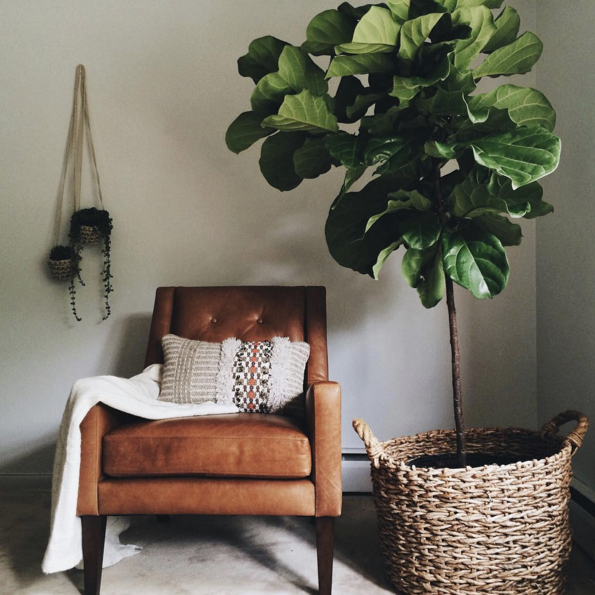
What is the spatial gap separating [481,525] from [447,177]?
39.5 inches

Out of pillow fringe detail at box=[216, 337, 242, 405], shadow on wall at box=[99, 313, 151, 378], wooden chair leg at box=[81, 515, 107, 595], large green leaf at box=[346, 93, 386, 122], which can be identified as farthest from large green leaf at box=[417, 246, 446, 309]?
shadow on wall at box=[99, 313, 151, 378]

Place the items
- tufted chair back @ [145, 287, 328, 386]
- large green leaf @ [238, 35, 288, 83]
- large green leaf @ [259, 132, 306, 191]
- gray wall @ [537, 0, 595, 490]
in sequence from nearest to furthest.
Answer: large green leaf @ [238, 35, 288, 83]
large green leaf @ [259, 132, 306, 191]
gray wall @ [537, 0, 595, 490]
tufted chair back @ [145, 287, 328, 386]

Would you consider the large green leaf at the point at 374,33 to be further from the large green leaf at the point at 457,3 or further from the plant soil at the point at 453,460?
the plant soil at the point at 453,460

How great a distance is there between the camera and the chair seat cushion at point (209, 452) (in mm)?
1715

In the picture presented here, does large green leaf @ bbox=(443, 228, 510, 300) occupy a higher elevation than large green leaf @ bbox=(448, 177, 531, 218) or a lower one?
lower

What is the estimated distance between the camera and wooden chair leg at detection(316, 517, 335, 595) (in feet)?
Result: 5.50

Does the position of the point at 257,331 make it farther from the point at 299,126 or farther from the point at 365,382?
the point at 299,126

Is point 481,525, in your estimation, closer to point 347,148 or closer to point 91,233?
point 347,148

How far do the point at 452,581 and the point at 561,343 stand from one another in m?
1.12

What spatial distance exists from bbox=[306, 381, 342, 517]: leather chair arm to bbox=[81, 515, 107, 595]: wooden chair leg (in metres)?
0.67

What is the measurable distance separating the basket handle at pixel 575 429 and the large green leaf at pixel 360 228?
774mm

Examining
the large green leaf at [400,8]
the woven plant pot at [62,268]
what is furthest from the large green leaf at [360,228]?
the woven plant pot at [62,268]

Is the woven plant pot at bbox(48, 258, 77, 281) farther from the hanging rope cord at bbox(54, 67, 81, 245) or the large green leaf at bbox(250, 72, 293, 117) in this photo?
the large green leaf at bbox(250, 72, 293, 117)

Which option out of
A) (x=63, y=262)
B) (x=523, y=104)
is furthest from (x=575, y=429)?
(x=63, y=262)
